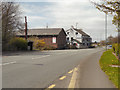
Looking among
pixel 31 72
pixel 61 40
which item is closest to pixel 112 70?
pixel 31 72

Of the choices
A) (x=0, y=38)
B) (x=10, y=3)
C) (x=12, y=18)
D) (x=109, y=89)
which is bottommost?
(x=109, y=89)

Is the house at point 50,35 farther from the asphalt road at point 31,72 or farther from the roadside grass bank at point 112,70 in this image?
the roadside grass bank at point 112,70

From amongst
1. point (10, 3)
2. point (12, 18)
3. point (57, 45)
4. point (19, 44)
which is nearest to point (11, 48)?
point (19, 44)

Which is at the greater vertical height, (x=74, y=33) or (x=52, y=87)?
(x=74, y=33)

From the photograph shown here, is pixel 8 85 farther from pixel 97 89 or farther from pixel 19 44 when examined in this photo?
pixel 19 44

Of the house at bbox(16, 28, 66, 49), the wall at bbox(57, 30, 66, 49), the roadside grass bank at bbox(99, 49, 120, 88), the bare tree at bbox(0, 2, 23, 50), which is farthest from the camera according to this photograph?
the wall at bbox(57, 30, 66, 49)

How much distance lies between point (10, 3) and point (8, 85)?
99.1ft

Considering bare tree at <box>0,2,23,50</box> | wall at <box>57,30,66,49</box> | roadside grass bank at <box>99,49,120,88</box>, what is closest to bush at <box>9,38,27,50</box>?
bare tree at <box>0,2,23,50</box>

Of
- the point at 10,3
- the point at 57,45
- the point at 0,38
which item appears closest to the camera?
the point at 0,38

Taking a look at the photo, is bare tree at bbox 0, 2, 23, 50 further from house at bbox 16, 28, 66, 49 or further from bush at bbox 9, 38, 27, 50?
house at bbox 16, 28, 66, 49

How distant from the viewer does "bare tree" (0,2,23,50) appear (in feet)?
105

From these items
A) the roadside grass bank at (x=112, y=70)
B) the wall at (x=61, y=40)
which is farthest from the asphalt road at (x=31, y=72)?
the wall at (x=61, y=40)

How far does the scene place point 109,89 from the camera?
647cm

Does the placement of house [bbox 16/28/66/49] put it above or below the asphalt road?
above
